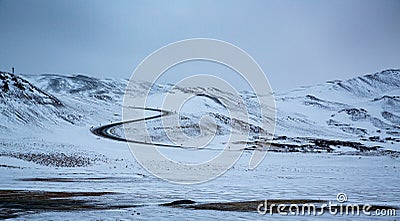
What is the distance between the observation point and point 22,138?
179ft

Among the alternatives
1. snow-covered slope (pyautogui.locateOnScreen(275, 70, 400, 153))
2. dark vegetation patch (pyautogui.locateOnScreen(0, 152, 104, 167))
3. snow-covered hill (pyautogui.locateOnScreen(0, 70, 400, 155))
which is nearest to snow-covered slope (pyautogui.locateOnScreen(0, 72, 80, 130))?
snow-covered hill (pyautogui.locateOnScreen(0, 70, 400, 155))

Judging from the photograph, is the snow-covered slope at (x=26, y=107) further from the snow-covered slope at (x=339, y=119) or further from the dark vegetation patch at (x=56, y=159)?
the snow-covered slope at (x=339, y=119)

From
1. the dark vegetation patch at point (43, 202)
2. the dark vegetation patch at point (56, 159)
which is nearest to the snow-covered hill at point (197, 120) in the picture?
the dark vegetation patch at point (56, 159)

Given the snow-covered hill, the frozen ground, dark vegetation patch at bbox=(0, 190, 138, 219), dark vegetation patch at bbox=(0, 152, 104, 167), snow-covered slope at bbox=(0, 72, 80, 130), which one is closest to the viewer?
dark vegetation patch at bbox=(0, 190, 138, 219)

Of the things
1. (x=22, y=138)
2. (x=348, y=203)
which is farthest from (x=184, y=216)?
(x=22, y=138)

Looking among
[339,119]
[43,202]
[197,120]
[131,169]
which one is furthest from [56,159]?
[339,119]

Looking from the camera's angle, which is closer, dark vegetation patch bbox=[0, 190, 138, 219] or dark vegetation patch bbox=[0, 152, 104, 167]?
dark vegetation patch bbox=[0, 190, 138, 219]

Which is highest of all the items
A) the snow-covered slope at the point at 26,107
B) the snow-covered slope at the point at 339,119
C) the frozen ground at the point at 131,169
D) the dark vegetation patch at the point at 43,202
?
the snow-covered slope at the point at 339,119

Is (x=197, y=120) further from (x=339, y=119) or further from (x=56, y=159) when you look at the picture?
(x=339, y=119)

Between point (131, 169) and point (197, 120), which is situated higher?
point (197, 120)

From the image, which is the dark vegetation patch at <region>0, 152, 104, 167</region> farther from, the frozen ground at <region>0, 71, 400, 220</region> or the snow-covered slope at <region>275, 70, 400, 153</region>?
the snow-covered slope at <region>275, 70, 400, 153</region>

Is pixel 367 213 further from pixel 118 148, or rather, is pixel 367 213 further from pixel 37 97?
pixel 37 97

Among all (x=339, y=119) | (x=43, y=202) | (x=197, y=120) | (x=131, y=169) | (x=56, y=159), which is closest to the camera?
(x=43, y=202)

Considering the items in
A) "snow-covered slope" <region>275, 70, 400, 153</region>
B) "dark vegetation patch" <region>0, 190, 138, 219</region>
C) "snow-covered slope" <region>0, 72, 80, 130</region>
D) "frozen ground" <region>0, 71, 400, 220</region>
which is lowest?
"dark vegetation patch" <region>0, 190, 138, 219</region>
